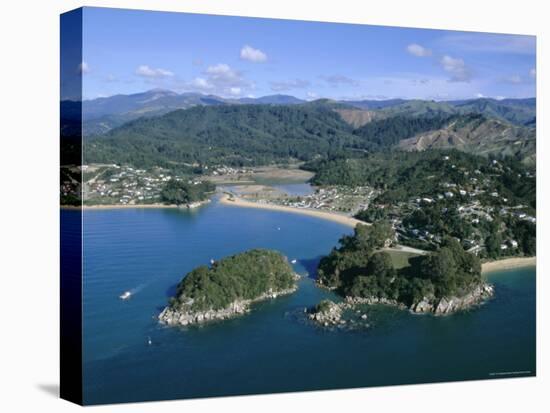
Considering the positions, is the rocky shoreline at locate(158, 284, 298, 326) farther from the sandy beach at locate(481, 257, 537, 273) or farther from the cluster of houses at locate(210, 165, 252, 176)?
the sandy beach at locate(481, 257, 537, 273)

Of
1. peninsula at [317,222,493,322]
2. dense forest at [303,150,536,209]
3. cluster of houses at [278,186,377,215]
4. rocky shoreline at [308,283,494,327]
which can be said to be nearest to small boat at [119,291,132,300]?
rocky shoreline at [308,283,494,327]

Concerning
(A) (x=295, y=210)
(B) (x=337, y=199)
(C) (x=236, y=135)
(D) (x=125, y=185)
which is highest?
(C) (x=236, y=135)

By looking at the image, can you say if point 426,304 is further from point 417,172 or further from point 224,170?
point 224,170

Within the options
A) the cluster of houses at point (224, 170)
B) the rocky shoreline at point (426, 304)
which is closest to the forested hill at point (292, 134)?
the cluster of houses at point (224, 170)

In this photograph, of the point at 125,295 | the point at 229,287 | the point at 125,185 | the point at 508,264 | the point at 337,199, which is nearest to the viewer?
the point at 125,295

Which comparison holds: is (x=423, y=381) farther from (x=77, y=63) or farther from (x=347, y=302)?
(x=77, y=63)

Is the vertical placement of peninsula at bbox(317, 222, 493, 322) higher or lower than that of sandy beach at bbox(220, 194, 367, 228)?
lower

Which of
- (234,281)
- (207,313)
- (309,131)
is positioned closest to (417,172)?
(309,131)
